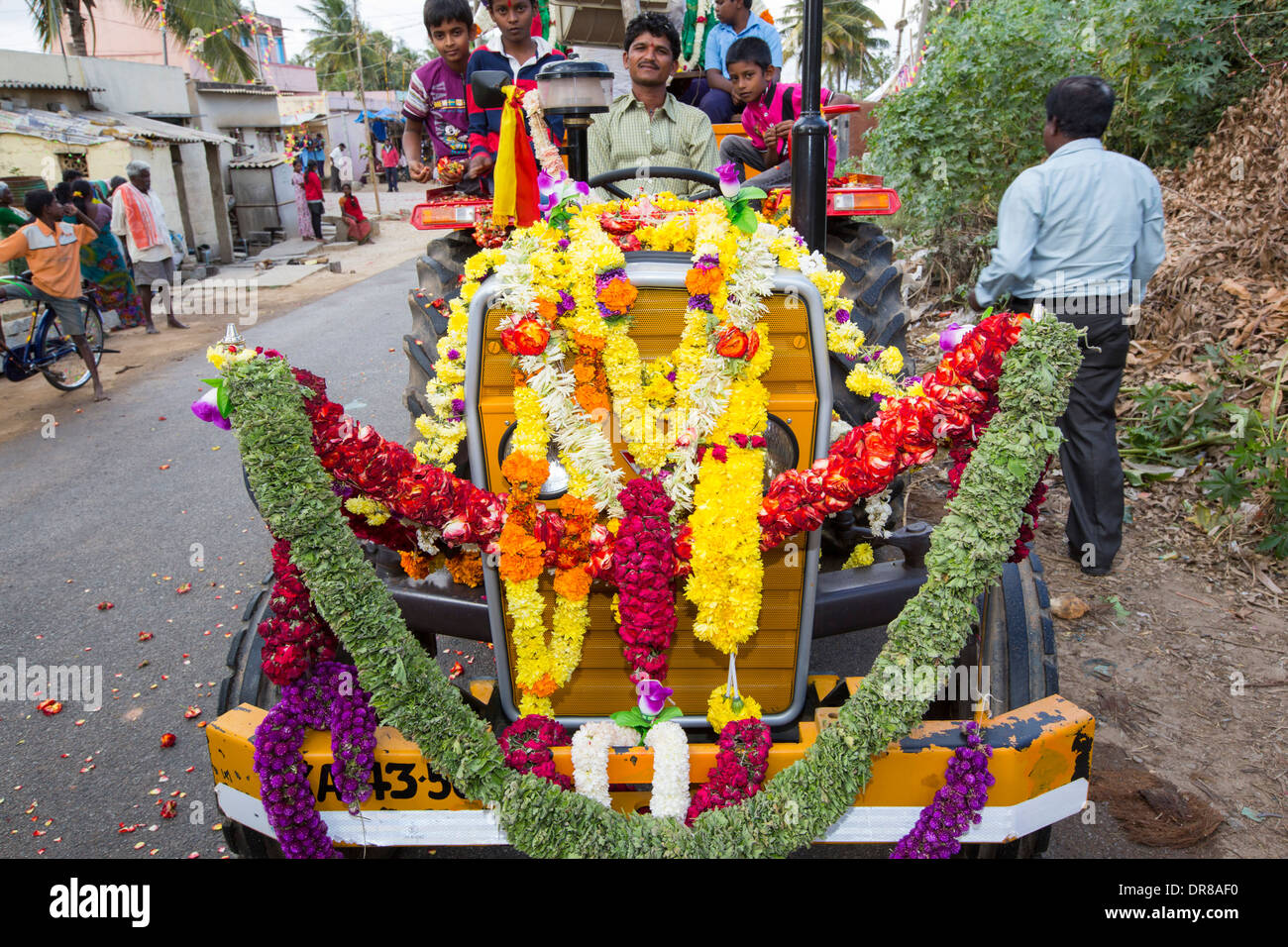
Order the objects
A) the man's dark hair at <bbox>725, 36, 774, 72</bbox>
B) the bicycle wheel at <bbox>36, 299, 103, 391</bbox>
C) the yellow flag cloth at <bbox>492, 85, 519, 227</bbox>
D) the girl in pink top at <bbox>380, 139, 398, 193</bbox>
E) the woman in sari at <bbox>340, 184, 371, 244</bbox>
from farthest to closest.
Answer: the girl in pink top at <bbox>380, 139, 398, 193</bbox> < the woman in sari at <bbox>340, 184, 371, 244</bbox> < the bicycle wheel at <bbox>36, 299, 103, 391</bbox> < the man's dark hair at <bbox>725, 36, 774, 72</bbox> < the yellow flag cloth at <bbox>492, 85, 519, 227</bbox>

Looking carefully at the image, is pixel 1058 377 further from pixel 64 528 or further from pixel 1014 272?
pixel 64 528

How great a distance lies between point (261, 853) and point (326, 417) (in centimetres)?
140

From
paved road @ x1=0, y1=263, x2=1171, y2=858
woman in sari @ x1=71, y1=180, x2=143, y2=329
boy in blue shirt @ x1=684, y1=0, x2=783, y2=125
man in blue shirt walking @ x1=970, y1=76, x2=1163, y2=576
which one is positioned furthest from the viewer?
woman in sari @ x1=71, y1=180, x2=143, y2=329

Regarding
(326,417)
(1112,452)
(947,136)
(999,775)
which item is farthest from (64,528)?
(947,136)

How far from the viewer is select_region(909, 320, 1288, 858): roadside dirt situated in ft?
10.3

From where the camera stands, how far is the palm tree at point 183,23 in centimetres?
1775

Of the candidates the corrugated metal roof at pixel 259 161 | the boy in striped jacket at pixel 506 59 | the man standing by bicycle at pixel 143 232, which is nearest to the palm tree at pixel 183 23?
the corrugated metal roof at pixel 259 161

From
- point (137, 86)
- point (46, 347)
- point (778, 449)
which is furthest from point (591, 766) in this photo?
point (137, 86)

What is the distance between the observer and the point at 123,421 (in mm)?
8148

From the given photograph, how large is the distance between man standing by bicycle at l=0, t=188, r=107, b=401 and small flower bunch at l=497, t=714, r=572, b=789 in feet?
26.7

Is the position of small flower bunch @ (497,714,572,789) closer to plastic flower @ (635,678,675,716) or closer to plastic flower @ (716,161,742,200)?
plastic flower @ (635,678,675,716)

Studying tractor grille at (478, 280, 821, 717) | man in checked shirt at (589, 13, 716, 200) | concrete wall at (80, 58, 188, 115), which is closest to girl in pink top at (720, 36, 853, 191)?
man in checked shirt at (589, 13, 716, 200)

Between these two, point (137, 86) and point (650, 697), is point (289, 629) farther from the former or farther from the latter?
point (137, 86)

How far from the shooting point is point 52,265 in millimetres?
8508
